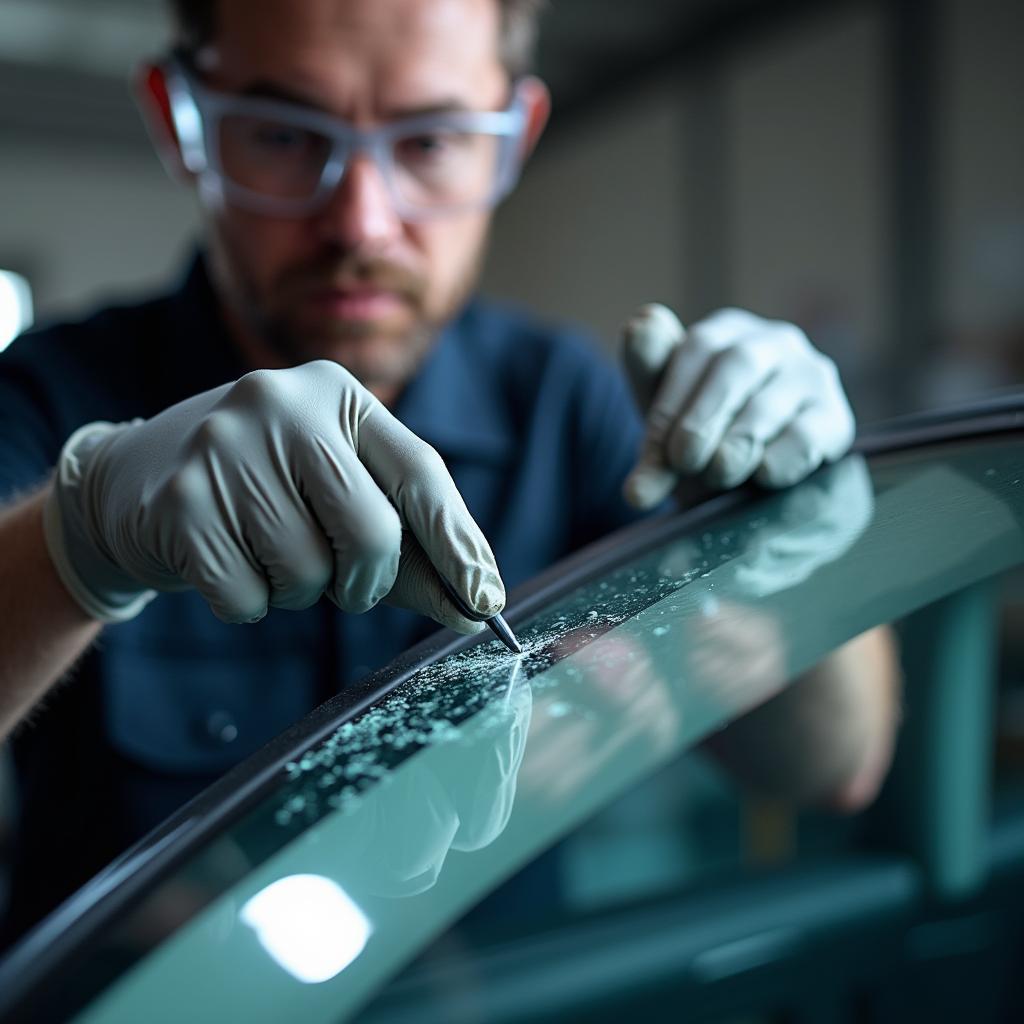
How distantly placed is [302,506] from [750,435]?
364 mm

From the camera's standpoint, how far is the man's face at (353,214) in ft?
3.77

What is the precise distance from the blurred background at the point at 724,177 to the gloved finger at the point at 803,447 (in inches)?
148

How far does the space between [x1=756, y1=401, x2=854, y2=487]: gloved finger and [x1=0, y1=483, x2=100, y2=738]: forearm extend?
1.69ft

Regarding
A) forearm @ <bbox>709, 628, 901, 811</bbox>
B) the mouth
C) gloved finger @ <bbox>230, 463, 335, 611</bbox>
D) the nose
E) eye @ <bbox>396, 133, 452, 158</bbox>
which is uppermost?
eye @ <bbox>396, 133, 452, 158</bbox>

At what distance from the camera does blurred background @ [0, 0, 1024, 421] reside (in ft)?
16.6

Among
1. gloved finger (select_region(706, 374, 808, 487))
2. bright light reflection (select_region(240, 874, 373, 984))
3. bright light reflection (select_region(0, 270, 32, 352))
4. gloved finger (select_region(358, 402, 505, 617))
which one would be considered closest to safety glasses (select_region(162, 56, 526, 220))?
gloved finger (select_region(706, 374, 808, 487))

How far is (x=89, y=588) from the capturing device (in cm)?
73

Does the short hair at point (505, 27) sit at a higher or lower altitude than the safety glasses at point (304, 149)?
higher

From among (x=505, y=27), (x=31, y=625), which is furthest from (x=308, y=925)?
(x=505, y=27)

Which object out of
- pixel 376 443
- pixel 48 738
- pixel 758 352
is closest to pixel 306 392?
pixel 376 443

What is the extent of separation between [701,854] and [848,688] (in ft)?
8.14

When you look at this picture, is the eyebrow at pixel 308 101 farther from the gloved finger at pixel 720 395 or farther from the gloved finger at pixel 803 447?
the gloved finger at pixel 803 447

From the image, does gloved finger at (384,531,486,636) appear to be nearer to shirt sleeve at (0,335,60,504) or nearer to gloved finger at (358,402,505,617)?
gloved finger at (358,402,505,617)

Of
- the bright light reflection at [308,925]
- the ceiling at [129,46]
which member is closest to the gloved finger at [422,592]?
the bright light reflection at [308,925]
